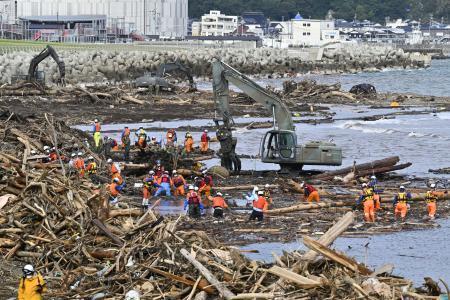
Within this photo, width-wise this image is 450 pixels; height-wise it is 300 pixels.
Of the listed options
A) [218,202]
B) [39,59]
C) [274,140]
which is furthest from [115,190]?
[39,59]

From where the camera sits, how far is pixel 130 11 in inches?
6535

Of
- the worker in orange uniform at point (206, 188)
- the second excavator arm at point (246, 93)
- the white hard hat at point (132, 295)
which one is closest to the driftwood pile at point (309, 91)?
the second excavator arm at point (246, 93)

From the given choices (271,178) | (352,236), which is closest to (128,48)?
(271,178)

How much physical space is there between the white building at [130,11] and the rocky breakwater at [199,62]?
2896 cm

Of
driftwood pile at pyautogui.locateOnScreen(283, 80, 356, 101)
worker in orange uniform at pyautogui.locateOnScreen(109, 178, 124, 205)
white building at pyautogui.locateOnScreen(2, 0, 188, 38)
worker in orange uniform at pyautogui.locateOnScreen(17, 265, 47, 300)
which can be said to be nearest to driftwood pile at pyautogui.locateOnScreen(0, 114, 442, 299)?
worker in orange uniform at pyautogui.locateOnScreen(109, 178, 124, 205)

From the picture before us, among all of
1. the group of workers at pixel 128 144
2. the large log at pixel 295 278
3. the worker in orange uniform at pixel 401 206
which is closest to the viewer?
the large log at pixel 295 278

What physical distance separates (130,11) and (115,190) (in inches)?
5519

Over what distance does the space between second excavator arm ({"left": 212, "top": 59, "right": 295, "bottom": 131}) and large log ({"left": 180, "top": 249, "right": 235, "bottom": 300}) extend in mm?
17805

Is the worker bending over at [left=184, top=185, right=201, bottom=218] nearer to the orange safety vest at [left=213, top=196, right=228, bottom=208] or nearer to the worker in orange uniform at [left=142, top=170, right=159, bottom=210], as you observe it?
the orange safety vest at [left=213, top=196, right=228, bottom=208]

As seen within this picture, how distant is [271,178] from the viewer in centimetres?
3488

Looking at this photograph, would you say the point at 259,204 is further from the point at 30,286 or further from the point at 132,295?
the point at 30,286

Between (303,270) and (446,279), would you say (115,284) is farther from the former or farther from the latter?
(446,279)

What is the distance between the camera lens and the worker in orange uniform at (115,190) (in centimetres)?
2562

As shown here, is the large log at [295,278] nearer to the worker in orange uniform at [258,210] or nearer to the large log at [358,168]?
the worker in orange uniform at [258,210]
